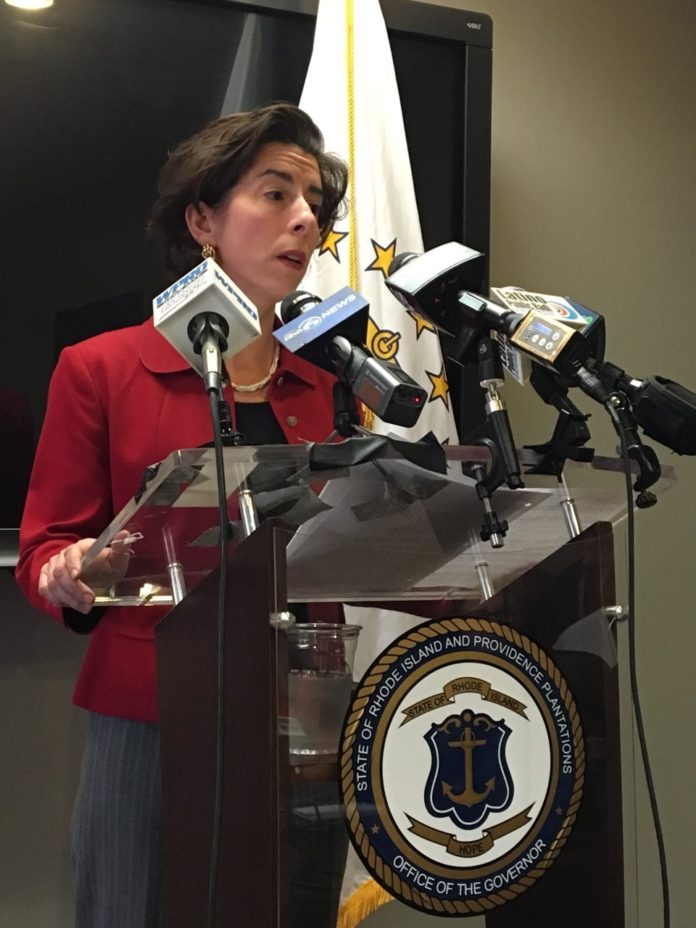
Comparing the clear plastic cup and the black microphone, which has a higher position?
the black microphone

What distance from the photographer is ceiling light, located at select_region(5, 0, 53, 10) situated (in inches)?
93.4

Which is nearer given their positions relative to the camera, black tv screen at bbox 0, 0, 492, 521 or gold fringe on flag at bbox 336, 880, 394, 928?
gold fringe on flag at bbox 336, 880, 394, 928

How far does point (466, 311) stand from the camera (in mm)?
1113

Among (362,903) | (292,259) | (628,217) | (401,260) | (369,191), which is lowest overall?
(362,903)

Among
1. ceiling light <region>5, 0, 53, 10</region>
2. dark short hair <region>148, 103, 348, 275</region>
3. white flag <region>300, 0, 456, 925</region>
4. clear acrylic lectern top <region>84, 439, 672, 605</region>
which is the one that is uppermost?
ceiling light <region>5, 0, 53, 10</region>

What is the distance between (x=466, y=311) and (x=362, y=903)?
0.59m

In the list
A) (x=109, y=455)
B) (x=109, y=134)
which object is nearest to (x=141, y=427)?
(x=109, y=455)

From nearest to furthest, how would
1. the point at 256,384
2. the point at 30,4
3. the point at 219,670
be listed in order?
1. the point at 219,670
2. the point at 256,384
3. the point at 30,4

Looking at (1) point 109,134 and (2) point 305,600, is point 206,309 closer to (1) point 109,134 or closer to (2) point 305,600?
(2) point 305,600

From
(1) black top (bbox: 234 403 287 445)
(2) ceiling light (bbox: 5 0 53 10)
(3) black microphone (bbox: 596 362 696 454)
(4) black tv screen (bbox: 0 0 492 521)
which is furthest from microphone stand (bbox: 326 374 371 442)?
(2) ceiling light (bbox: 5 0 53 10)

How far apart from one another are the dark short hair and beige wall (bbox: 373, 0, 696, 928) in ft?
4.00

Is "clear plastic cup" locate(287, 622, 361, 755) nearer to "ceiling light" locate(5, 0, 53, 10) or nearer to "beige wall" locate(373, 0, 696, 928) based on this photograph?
"ceiling light" locate(5, 0, 53, 10)

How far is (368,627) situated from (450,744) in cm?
22

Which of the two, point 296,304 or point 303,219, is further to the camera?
point 303,219
